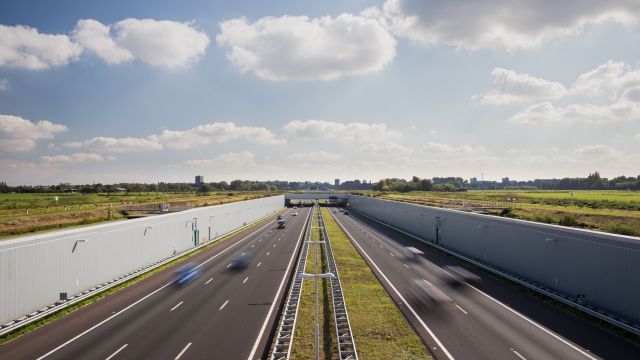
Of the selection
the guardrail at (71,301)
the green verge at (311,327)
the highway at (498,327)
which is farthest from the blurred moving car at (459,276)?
the guardrail at (71,301)

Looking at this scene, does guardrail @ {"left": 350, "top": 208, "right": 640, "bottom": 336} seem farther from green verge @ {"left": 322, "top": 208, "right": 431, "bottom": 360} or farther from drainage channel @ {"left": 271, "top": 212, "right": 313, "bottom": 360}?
drainage channel @ {"left": 271, "top": 212, "right": 313, "bottom": 360}

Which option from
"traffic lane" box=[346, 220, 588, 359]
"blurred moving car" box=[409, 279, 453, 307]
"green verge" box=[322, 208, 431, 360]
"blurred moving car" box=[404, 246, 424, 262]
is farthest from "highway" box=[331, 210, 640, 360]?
"blurred moving car" box=[404, 246, 424, 262]

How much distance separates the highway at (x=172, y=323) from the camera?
60.2 ft

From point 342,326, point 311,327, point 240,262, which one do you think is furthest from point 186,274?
point 342,326

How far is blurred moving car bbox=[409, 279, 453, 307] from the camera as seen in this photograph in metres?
25.7

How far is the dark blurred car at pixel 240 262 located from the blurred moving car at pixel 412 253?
19.4 meters

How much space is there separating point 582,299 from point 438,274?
12.0 m

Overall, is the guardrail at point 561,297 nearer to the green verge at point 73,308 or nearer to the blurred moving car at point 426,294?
the blurred moving car at point 426,294

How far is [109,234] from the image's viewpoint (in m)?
32.0

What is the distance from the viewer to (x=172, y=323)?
2209 centimetres

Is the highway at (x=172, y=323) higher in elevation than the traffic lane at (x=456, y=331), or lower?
higher

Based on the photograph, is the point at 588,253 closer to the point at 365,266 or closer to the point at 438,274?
the point at 438,274

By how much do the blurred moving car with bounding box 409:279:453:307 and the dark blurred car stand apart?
1856 cm

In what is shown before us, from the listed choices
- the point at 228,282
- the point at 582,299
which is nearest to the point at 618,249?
the point at 582,299
